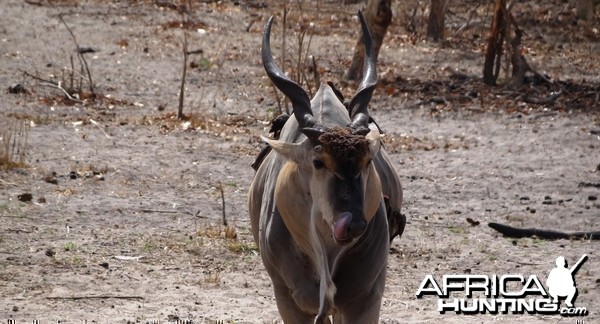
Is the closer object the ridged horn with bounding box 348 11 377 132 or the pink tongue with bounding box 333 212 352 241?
the pink tongue with bounding box 333 212 352 241

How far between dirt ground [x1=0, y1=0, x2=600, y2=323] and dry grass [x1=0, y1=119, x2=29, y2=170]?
4.0 inches

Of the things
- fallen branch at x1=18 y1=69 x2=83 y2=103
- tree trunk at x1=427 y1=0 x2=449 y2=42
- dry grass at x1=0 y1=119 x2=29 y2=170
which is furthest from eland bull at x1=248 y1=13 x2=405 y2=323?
tree trunk at x1=427 y1=0 x2=449 y2=42

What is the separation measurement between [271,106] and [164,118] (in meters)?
1.70

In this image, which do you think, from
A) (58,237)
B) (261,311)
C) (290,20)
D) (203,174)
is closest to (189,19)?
(290,20)

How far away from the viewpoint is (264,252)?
239 inches

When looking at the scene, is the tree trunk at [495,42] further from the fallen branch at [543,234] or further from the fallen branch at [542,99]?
the fallen branch at [543,234]

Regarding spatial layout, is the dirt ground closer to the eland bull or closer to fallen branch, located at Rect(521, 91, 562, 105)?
fallen branch, located at Rect(521, 91, 562, 105)

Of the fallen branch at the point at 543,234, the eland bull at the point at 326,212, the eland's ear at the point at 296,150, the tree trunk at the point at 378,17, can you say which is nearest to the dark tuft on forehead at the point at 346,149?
the eland bull at the point at 326,212

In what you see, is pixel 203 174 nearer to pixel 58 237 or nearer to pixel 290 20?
pixel 58 237

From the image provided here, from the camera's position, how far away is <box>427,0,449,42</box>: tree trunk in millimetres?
21656

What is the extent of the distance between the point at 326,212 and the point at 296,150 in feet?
1.38

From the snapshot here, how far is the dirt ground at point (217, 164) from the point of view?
329 inches

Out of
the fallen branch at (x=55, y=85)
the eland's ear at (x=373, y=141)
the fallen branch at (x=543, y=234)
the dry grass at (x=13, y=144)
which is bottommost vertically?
the fallen branch at (x=543, y=234)

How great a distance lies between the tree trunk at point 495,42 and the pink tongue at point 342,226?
478 inches
